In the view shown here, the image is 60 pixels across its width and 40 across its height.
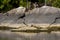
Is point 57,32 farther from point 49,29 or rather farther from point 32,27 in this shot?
point 32,27

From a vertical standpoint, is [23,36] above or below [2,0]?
below

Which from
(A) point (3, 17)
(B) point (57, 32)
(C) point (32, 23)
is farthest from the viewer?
(A) point (3, 17)

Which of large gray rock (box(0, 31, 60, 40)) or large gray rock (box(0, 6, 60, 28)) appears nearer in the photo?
large gray rock (box(0, 31, 60, 40))

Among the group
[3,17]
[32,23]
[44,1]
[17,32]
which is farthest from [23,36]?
[44,1]

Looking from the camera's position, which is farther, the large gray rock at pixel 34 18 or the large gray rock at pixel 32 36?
the large gray rock at pixel 34 18

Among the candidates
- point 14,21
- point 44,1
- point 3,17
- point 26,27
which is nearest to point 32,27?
point 26,27

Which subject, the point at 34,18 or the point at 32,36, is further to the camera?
the point at 34,18

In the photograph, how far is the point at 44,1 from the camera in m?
9.09

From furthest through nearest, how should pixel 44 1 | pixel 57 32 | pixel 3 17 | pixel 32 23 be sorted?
1. pixel 44 1
2. pixel 3 17
3. pixel 32 23
4. pixel 57 32

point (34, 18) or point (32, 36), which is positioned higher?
point (34, 18)

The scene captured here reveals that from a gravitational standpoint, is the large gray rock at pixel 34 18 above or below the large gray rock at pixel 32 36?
above

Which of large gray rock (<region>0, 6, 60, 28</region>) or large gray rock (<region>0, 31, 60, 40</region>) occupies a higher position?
large gray rock (<region>0, 6, 60, 28</region>)

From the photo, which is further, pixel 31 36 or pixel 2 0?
pixel 2 0

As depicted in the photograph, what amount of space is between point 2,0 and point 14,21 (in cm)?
456
